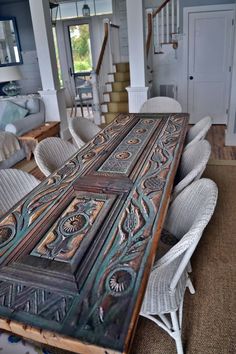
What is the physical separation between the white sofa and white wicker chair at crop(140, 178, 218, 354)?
3.15 m

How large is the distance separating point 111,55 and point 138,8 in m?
2.61

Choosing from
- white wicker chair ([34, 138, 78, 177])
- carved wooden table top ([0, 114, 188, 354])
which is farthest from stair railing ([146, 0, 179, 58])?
carved wooden table top ([0, 114, 188, 354])

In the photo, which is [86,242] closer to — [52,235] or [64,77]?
[52,235]

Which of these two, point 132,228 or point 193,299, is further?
point 193,299

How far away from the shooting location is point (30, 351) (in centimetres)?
113

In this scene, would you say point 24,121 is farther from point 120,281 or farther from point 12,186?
point 120,281

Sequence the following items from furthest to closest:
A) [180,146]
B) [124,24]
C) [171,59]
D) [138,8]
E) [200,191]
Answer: [124,24] → [171,59] → [138,8] → [180,146] → [200,191]

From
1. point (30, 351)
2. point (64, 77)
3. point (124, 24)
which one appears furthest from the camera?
point (64, 77)

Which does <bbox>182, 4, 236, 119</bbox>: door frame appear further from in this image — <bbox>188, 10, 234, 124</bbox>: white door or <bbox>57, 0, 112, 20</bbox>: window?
<bbox>57, 0, 112, 20</bbox>: window

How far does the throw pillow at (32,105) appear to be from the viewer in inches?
189

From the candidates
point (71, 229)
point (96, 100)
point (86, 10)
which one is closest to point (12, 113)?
point (96, 100)

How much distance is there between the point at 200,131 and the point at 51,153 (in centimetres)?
125

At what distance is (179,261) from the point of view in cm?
139

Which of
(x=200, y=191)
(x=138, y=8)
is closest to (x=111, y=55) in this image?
(x=138, y=8)
